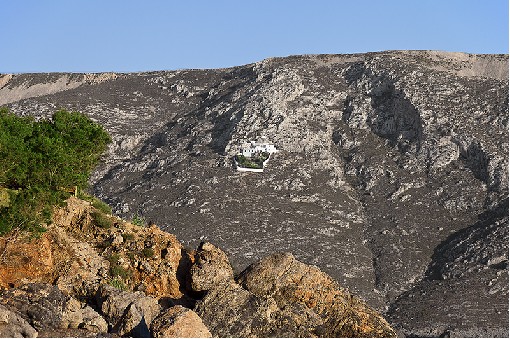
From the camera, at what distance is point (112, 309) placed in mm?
42469

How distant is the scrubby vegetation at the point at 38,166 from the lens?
2029 inches

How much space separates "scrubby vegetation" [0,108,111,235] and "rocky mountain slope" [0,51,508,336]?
→ 56502 millimetres

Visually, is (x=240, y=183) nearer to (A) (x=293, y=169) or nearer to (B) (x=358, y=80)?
(A) (x=293, y=169)

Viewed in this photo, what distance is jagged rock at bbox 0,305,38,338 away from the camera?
124 ft

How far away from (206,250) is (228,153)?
113889 millimetres

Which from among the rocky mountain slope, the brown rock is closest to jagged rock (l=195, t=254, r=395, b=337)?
the brown rock

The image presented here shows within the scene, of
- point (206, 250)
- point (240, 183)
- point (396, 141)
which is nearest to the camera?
point (206, 250)

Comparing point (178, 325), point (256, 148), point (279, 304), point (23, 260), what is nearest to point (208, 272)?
point (279, 304)

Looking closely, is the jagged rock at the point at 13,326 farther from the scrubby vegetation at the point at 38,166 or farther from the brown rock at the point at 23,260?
the scrubby vegetation at the point at 38,166

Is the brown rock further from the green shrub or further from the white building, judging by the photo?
the white building

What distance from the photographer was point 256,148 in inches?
6491

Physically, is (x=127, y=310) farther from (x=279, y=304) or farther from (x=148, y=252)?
(x=148, y=252)

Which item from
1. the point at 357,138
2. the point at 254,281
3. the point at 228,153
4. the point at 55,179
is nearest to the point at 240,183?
the point at 228,153

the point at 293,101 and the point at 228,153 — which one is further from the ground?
the point at 293,101
